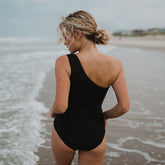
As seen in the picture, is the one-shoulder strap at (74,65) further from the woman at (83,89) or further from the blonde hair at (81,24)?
the blonde hair at (81,24)

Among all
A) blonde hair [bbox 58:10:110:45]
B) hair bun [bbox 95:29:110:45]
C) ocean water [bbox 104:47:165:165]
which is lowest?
ocean water [bbox 104:47:165:165]

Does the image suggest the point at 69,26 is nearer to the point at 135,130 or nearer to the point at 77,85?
the point at 77,85

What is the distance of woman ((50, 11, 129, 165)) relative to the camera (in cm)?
149

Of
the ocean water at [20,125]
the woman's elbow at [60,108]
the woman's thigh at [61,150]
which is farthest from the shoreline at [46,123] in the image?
the woman's elbow at [60,108]

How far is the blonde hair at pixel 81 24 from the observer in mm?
1481

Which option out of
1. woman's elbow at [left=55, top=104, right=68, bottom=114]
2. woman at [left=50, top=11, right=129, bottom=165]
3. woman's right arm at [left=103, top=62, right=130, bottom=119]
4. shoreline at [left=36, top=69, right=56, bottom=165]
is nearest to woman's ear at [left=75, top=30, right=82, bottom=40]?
woman at [left=50, top=11, right=129, bottom=165]

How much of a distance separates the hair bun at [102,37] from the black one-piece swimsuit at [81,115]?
9.1 inches

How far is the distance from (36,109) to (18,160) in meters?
2.20

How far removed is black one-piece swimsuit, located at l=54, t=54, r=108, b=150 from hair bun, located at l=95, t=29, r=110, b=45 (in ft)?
0.76

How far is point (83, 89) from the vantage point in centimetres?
153

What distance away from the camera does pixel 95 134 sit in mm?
1728

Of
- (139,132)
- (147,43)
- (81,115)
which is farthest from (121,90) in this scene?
(147,43)

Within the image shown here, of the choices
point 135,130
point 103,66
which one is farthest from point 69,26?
point 135,130

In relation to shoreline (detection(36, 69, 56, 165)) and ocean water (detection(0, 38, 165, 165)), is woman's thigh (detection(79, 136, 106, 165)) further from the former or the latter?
shoreline (detection(36, 69, 56, 165))
